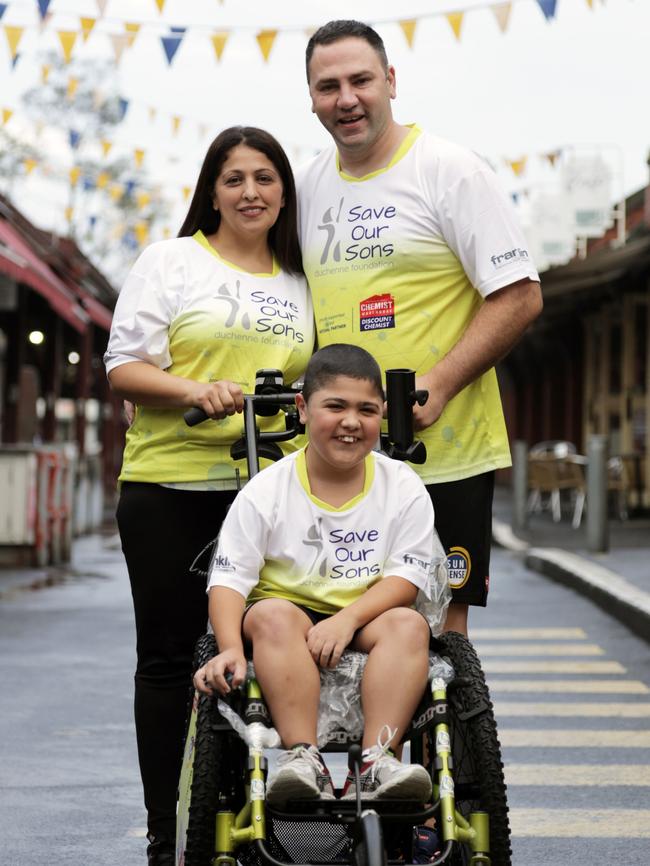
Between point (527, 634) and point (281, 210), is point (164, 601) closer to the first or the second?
point (281, 210)

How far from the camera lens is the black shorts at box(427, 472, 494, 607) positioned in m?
4.44

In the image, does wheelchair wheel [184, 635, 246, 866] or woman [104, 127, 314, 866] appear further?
woman [104, 127, 314, 866]

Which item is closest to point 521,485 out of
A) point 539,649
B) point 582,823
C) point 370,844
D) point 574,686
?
point 539,649

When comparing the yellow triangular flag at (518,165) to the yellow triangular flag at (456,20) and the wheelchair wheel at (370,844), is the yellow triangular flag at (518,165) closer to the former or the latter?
the yellow triangular flag at (456,20)

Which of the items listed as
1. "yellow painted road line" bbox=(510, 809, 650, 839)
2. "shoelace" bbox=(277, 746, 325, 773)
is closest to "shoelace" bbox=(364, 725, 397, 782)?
"shoelace" bbox=(277, 746, 325, 773)

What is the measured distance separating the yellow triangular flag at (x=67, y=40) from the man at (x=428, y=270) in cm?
1037

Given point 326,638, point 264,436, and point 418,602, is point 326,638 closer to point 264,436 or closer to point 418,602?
point 418,602

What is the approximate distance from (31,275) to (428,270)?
1078cm

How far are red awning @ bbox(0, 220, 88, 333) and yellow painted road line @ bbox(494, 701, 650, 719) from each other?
22.9ft

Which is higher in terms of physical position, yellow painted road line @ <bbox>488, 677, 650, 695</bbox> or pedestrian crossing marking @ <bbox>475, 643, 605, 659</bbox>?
yellow painted road line @ <bbox>488, 677, 650, 695</bbox>

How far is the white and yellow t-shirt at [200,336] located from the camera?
4402 mm

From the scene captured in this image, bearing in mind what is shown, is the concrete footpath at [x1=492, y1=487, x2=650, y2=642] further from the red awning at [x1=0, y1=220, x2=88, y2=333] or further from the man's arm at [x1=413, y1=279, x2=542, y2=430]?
the man's arm at [x1=413, y1=279, x2=542, y2=430]

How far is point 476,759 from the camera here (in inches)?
145

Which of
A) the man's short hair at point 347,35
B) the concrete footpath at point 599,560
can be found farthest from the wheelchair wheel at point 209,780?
the concrete footpath at point 599,560
